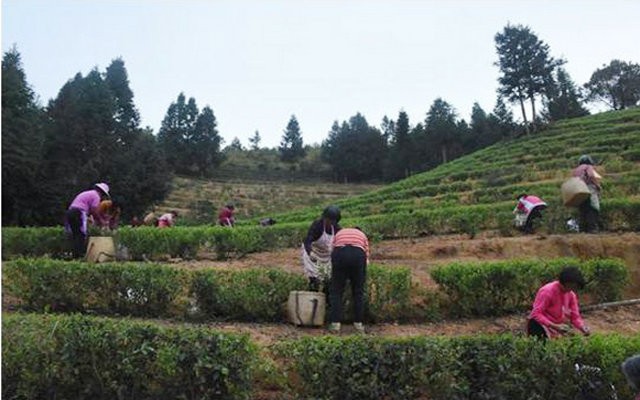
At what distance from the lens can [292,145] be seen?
81.9 metres

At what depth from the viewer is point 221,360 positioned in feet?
15.9

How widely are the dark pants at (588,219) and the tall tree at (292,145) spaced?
68086 mm

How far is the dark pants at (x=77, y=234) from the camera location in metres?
10.3

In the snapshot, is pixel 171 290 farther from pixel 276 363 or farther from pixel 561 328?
pixel 561 328

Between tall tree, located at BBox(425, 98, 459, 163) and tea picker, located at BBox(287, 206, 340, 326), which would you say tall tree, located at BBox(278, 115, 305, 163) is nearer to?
tall tree, located at BBox(425, 98, 459, 163)

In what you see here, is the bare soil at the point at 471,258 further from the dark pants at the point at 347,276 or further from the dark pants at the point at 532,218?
the dark pants at the point at 532,218

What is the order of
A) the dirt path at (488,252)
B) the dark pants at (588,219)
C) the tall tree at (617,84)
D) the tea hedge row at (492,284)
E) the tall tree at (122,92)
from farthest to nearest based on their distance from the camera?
the tall tree at (617,84) < the tall tree at (122,92) < the dark pants at (588,219) < the dirt path at (488,252) < the tea hedge row at (492,284)

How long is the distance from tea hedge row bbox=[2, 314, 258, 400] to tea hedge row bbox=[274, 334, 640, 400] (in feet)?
2.07

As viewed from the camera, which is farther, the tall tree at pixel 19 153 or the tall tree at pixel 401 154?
the tall tree at pixel 401 154

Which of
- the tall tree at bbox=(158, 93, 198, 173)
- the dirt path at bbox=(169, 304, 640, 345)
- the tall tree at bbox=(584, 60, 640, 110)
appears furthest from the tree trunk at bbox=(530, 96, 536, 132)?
the dirt path at bbox=(169, 304, 640, 345)

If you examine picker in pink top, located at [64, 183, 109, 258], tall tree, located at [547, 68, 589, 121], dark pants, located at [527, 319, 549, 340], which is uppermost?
tall tree, located at [547, 68, 589, 121]

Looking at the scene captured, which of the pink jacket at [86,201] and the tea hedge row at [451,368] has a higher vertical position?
the pink jacket at [86,201]

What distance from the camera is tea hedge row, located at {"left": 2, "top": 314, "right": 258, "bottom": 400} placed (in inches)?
192

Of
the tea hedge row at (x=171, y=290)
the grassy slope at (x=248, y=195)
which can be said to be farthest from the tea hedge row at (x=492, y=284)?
the grassy slope at (x=248, y=195)
